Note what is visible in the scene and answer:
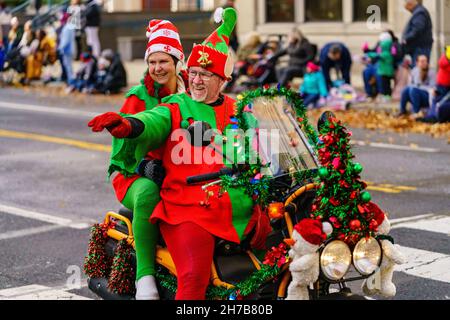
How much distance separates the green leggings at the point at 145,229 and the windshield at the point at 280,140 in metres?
0.81

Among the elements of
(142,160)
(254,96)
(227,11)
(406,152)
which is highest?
(227,11)

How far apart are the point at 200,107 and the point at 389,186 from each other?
6.22 meters

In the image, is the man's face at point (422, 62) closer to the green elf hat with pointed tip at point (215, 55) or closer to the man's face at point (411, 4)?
the man's face at point (411, 4)

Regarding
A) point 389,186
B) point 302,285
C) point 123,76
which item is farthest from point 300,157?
point 123,76

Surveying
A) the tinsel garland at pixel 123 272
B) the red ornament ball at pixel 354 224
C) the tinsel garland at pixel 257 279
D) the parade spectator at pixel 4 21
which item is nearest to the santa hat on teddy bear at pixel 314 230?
the red ornament ball at pixel 354 224

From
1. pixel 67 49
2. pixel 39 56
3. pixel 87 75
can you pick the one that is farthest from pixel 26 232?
pixel 39 56

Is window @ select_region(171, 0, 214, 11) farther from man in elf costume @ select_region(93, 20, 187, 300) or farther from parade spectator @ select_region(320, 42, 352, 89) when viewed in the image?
man in elf costume @ select_region(93, 20, 187, 300)

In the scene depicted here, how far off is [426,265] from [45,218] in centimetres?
398

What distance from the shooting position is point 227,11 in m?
6.13

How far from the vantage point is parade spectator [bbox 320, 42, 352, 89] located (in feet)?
65.8

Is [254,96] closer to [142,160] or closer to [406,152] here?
[142,160]

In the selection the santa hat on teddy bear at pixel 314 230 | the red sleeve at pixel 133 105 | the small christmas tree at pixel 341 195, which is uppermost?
the red sleeve at pixel 133 105

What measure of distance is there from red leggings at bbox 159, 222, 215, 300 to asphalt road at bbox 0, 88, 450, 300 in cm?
215

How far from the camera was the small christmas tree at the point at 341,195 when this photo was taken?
5.20 m
